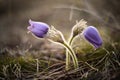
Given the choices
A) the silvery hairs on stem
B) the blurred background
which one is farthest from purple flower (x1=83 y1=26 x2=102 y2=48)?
the blurred background

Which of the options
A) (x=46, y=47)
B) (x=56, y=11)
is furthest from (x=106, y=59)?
(x=56, y=11)

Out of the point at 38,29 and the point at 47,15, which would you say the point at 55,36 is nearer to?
the point at 38,29

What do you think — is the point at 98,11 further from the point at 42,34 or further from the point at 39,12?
the point at 42,34

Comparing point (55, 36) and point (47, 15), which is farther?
point (47, 15)

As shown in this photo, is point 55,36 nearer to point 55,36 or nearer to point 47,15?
point 55,36

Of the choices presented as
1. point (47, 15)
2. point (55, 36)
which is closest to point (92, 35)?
point (55, 36)

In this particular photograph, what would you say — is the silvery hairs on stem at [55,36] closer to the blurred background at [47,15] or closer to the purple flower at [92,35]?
the purple flower at [92,35]

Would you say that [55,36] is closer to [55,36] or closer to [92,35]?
[55,36]

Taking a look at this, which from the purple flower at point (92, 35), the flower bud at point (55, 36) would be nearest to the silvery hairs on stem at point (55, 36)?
the flower bud at point (55, 36)

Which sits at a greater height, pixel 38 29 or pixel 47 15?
pixel 47 15
